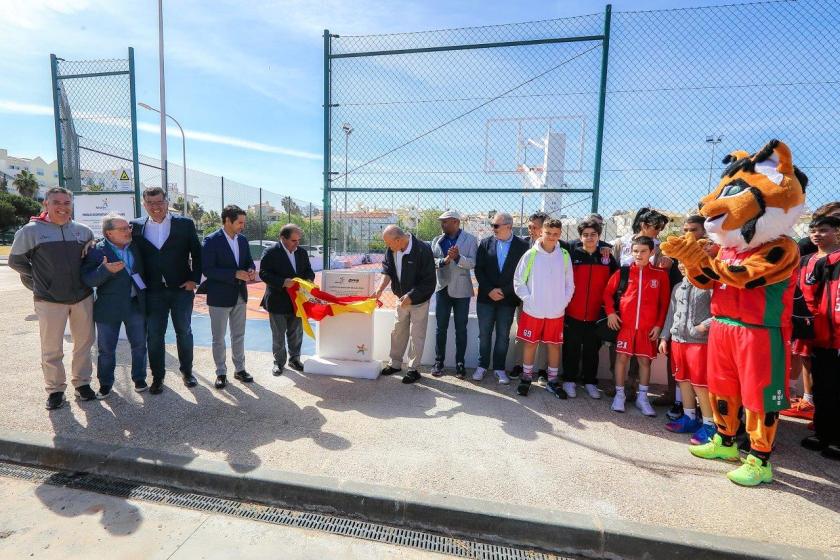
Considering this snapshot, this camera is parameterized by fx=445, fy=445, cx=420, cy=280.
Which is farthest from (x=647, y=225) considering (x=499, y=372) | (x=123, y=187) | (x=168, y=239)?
(x=123, y=187)

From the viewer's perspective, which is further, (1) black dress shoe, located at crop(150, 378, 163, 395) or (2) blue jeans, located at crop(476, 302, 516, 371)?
(2) blue jeans, located at crop(476, 302, 516, 371)

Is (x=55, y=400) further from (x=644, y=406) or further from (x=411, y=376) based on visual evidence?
(x=644, y=406)

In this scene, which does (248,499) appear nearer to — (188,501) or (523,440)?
(188,501)

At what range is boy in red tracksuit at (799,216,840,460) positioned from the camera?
364 cm

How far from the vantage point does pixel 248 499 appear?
3062 mm

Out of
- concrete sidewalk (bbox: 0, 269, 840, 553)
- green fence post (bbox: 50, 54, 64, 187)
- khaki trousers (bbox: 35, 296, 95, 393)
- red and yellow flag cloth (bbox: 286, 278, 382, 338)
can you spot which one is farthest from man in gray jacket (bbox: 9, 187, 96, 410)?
green fence post (bbox: 50, 54, 64, 187)

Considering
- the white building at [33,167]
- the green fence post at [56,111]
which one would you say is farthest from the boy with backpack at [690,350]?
the white building at [33,167]

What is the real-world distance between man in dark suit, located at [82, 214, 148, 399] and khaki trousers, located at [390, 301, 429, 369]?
2.74m

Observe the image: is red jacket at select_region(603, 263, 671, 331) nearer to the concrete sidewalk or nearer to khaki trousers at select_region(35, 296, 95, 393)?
the concrete sidewalk

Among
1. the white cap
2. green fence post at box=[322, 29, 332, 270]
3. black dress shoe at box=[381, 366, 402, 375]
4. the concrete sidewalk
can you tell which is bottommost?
the concrete sidewalk

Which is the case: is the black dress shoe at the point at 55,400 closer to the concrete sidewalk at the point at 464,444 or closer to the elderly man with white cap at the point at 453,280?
the concrete sidewalk at the point at 464,444

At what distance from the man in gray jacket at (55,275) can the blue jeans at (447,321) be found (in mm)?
3678

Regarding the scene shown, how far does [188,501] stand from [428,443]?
177cm

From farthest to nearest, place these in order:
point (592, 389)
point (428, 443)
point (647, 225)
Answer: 1. point (592, 389)
2. point (647, 225)
3. point (428, 443)
